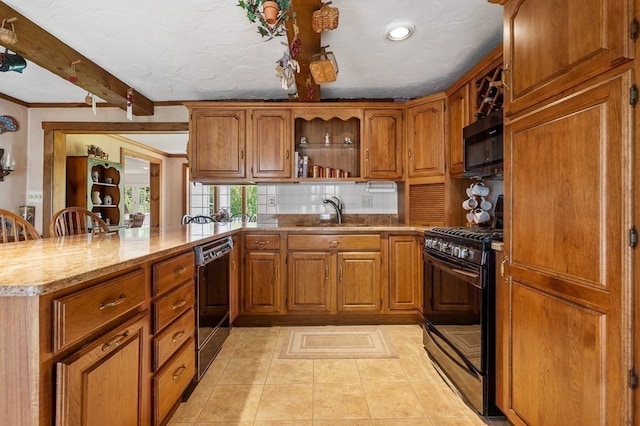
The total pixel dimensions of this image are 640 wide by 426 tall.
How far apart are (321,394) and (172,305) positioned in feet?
3.17

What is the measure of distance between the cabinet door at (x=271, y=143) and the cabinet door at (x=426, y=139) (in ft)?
3.95

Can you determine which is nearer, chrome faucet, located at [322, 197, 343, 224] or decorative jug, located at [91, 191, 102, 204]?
chrome faucet, located at [322, 197, 343, 224]

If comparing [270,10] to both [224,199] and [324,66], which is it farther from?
[224,199]

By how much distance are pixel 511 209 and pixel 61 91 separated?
434 centimetres

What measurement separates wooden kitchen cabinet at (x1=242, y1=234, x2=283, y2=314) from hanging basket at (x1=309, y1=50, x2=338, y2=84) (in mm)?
1370

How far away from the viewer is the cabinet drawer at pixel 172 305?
51.6 inches

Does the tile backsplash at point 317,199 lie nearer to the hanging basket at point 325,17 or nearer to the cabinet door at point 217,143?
the cabinet door at point 217,143

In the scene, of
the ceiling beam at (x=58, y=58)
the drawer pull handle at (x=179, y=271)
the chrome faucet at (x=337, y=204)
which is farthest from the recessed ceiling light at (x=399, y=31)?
the ceiling beam at (x=58, y=58)

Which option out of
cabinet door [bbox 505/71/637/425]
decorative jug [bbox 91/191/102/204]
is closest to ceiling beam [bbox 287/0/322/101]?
cabinet door [bbox 505/71/637/425]

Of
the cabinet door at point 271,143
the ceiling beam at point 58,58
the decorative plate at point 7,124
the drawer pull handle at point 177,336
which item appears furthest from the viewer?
the decorative plate at point 7,124

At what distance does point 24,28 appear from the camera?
2.11m

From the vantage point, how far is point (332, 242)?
9.36 ft

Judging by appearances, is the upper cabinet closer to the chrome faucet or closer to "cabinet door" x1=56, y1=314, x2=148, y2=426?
the chrome faucet

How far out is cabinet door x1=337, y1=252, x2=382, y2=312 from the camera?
9.36 feet
